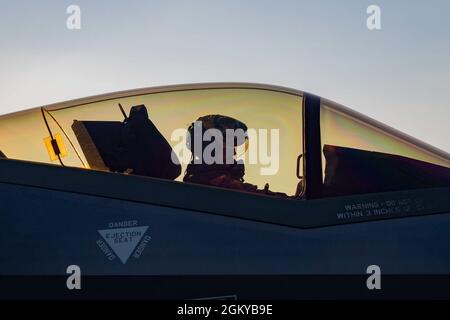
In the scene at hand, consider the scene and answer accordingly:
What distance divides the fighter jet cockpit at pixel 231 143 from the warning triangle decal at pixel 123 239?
0.41 meters

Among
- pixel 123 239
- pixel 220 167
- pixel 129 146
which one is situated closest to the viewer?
pixel 123 239

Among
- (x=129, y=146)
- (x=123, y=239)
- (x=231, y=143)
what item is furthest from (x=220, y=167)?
(x=123, y=239)

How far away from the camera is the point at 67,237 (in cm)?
396

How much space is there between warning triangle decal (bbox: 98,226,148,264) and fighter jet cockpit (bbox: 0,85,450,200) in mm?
415

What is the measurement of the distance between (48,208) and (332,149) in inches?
74.3

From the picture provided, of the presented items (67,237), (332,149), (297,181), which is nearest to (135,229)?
(67,237)

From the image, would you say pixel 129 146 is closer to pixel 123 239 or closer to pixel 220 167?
pixel 220 167

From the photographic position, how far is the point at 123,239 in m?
3.95

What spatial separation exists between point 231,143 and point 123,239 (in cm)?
101

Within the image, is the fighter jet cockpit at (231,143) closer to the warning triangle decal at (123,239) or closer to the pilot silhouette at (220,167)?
the pilot silhouette at (220,167)

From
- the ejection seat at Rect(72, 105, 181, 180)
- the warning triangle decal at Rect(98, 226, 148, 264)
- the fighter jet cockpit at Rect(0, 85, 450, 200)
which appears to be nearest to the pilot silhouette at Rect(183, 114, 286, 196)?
the fighter jet cockpit at Rect(0, 85, 450, 200)

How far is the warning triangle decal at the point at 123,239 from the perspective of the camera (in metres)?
3.95

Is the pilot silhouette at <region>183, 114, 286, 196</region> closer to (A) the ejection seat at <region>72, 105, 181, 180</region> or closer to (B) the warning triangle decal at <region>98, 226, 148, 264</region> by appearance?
(A) the ejection seat at <region>72, 105, 181, 180</region>
